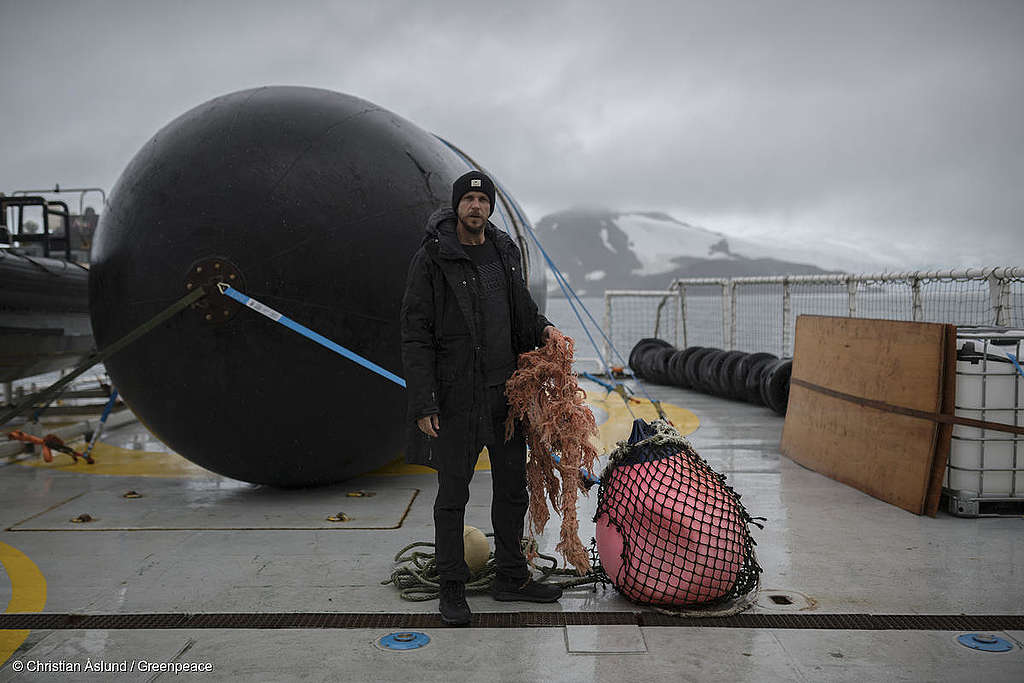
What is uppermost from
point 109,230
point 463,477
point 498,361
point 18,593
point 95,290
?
point 109,230

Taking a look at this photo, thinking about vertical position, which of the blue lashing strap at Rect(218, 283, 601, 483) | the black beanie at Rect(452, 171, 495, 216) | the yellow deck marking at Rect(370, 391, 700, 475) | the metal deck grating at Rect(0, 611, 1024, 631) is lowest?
the metal deck grating at Rect(0, 611, 1024, 631)

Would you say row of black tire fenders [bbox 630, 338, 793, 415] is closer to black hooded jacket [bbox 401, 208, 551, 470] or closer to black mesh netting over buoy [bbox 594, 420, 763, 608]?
black mesh netting over buoy [bbox 594, 420, 763, 608]

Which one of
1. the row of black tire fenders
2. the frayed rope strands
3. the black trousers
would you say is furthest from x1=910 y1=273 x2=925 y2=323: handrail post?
the black trousers

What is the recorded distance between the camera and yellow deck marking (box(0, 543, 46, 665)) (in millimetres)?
3582

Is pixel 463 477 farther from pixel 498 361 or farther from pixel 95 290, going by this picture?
pixel 95 290

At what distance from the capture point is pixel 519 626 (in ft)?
12.3

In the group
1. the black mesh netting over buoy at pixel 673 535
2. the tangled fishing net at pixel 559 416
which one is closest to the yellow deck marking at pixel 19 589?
the tangled fishing net at pixel 559 416

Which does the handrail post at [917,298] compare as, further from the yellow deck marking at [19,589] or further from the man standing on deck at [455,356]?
the yellow deck marking at [19,589]

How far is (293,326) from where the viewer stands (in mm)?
5129

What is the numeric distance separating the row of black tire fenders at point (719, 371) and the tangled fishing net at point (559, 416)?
566cm

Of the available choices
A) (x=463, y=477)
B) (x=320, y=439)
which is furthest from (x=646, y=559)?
(x=320, y=439)

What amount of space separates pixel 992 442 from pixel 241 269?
4.94m

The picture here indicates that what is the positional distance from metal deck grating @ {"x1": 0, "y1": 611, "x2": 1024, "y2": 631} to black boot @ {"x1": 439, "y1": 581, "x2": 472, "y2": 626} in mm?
51

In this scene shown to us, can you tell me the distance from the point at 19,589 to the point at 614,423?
6622mm
